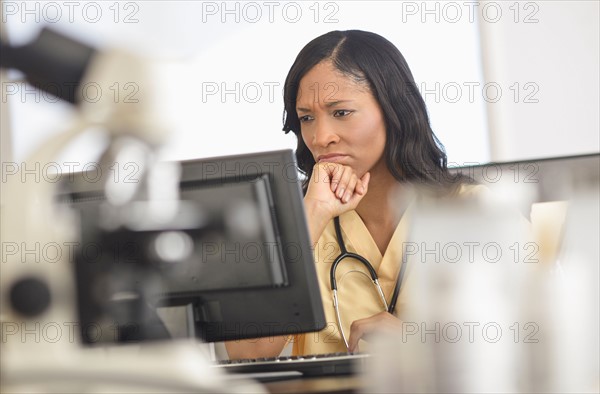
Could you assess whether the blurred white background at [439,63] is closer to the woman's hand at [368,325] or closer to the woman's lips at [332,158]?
the woman's lips at [332,158]

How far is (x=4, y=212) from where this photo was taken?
0.50 meters

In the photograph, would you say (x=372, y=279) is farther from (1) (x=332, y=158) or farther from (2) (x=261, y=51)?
(2) (x=261, y=51)

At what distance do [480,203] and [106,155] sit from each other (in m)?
0.22

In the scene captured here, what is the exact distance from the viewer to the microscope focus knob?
18.8 inches

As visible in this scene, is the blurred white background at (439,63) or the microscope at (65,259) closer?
the microscope at (65,259)

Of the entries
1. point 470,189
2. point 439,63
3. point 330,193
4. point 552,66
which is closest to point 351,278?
point 330,193

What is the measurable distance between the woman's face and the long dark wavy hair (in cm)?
2

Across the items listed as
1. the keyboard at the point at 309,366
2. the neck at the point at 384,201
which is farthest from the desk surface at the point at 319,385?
the neck at the point at 384,201

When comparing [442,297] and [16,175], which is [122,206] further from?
[442,297]

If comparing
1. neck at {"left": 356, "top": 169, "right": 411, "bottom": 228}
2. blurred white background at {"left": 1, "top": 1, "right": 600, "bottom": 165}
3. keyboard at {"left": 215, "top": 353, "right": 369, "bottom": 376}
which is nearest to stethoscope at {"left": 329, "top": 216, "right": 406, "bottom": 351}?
neck at {"left": 356, "top": 169, "right": 411, "bottom": 228}

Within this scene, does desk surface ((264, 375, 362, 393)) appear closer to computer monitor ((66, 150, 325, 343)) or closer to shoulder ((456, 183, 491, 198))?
computer monitor ((66, 150, 325, 343))

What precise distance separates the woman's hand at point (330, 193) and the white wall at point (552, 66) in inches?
46.7

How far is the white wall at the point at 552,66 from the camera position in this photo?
2709 mm

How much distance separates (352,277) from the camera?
1.53 meters
